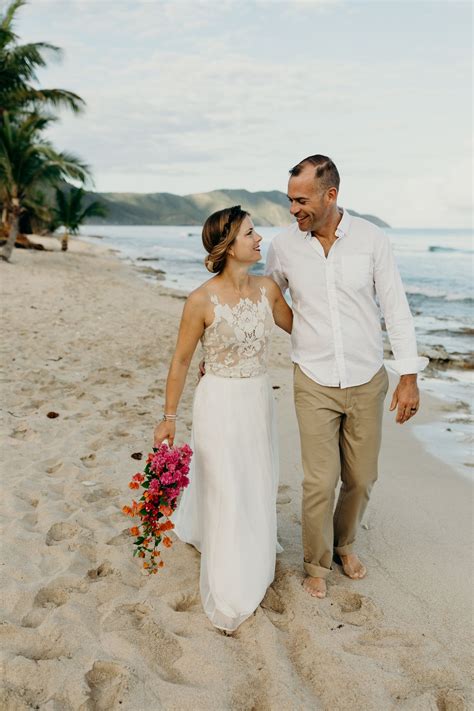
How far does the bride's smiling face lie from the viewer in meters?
2.89

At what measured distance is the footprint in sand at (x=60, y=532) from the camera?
135 inches

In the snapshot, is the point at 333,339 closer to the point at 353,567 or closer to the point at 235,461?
the point at 235,461

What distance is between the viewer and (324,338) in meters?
3.06

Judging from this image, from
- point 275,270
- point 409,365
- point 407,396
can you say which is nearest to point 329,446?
point 407,396

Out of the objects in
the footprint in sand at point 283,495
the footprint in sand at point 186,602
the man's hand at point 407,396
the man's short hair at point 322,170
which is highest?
the man's short hair at point 322,170

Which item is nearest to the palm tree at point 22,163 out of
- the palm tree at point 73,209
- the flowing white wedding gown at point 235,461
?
the palm tree at point 73,209

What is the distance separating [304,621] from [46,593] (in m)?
1.20

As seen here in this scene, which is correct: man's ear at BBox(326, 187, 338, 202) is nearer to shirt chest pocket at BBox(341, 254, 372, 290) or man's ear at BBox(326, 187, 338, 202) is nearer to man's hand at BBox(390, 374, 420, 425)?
shirt chest pocket at BBox(341, 254, 372, 290)

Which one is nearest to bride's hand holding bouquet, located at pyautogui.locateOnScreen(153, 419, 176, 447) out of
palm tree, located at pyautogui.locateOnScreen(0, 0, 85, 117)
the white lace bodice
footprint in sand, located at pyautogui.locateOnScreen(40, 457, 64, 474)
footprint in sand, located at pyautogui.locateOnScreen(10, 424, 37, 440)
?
the white lace bodice

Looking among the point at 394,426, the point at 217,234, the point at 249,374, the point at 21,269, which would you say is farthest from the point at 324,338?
the point at 21,269

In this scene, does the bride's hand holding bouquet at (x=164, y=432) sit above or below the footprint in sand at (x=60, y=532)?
above

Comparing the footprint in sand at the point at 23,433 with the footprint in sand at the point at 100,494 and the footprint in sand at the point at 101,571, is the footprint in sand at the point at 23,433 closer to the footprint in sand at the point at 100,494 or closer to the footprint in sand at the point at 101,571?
the footprint in sand at the point at 100,494

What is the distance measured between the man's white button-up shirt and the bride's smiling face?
0.29 meters

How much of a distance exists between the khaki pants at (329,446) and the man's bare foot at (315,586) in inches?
1.0
